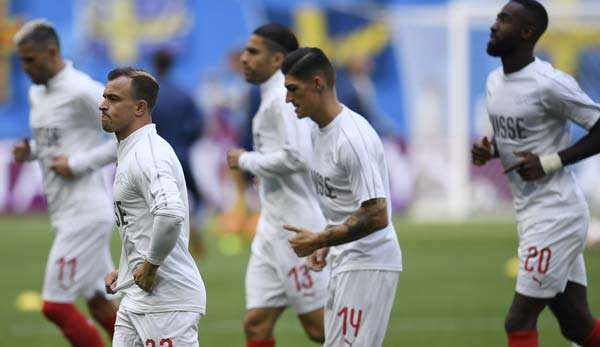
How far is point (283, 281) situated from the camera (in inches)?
339

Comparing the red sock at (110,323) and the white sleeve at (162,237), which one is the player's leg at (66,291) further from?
the white sleeve at (162,237)

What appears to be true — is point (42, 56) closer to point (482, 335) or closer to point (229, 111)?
point (482, 335)

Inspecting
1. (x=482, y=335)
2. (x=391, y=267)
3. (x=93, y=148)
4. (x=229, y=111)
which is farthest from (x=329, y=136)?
(x=229, y=111)

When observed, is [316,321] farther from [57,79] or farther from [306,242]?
[57,79]

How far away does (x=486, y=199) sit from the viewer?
2359 centimetres

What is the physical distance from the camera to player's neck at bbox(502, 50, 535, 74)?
802cm

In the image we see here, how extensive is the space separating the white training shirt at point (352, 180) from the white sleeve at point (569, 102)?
1.41m

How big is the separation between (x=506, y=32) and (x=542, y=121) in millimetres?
623

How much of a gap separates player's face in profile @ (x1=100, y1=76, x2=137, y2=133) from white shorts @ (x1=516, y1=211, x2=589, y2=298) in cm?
279

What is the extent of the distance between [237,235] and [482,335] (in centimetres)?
939

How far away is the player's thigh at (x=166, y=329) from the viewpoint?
6.53 m

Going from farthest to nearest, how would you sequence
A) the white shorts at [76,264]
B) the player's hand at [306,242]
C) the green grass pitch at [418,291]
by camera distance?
1. the green grass pitch at [418,291]
2. the white shorts at [76,264]
3. the player's hand at [306,242]

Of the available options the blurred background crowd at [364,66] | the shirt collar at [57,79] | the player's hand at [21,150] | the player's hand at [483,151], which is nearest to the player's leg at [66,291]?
the player's hand at [21,150]

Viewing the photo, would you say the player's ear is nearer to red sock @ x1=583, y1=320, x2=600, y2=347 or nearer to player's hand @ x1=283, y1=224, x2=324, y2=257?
player's hand @ x1=283, y1=224, x2=324, y2=257
